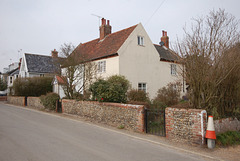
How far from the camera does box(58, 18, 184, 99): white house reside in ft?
62.9

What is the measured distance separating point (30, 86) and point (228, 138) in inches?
1075

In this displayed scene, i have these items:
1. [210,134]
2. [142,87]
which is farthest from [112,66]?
[210,134]

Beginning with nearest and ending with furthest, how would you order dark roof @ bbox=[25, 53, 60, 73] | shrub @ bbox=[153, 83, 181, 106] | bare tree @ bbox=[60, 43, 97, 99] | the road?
the road < shrub @ bbox=[153, 83, 181, 106] < bare tree @ bbox=[60, 43, 97, 99] < dark roof @ bbox=[25, 53, 60, 73]

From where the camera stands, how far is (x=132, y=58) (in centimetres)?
1994

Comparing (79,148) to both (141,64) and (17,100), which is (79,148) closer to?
(141,64)

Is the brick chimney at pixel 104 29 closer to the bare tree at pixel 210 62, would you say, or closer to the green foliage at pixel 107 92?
the green foliage at pixel 107 92

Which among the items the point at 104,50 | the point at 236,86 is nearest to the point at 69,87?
the point at 104,50

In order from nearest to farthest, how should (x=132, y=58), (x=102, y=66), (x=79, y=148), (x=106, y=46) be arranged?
(x=79, y=148) → (x=132, y=58) → (x=102, y=66) → (x=106, y=46)

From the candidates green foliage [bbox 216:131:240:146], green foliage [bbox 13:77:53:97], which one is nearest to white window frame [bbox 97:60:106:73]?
green foliage [bbox 13:77:53:97]

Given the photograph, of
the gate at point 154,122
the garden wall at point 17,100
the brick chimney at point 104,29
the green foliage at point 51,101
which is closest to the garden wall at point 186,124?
the gate at point 154,122

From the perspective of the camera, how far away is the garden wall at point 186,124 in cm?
704

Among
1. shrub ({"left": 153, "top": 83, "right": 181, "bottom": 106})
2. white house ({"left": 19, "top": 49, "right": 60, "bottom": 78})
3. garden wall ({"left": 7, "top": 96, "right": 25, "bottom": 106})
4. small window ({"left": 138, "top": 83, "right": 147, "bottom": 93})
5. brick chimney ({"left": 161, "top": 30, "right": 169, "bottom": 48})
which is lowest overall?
garden wall ({"left": 7, "top": 96, "right": 25, "bottom": 106})

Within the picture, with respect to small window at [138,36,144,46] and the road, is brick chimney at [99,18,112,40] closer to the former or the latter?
small window at [138,36,144,46]

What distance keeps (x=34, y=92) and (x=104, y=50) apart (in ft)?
47.5
